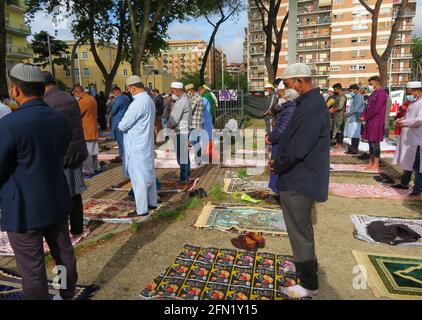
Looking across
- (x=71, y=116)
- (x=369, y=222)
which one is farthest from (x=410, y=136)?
(x=71, y=116)

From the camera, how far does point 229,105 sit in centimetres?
1805

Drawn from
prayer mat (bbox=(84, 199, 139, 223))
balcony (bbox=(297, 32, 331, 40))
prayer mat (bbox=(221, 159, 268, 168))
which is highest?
balcony (bbox=(297, 32, 331, 40))

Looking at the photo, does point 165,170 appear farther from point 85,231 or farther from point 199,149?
point 85,231

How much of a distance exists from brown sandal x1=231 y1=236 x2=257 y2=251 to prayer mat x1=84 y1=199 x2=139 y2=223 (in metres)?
1.62

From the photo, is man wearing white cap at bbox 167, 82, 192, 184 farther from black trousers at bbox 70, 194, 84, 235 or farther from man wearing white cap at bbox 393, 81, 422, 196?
man wearing white cap at bbox 393, 81, 422, 196

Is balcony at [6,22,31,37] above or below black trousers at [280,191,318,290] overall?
above

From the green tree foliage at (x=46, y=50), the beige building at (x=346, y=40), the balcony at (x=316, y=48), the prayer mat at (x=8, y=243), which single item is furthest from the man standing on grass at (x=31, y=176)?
the balcony at (x=316, y=48)

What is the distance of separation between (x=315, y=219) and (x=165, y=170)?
444 centimetres

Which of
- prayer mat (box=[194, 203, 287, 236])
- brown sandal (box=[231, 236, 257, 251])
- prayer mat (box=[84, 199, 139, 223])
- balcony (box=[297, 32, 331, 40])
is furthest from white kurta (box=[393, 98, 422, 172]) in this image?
balcony (box=[297, 32, 331, 40])

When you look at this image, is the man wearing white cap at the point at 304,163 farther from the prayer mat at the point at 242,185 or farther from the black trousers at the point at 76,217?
the prayer mat at the point at 242,185

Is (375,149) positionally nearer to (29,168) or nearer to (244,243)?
(244,243)

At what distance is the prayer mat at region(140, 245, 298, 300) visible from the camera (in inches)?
126

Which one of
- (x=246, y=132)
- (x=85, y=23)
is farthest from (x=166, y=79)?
(x=246, y=132)

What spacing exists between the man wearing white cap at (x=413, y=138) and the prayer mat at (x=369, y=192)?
0.77ft
